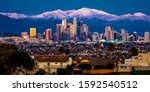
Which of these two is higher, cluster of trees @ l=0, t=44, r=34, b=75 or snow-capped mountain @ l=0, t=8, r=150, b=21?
snow-capped mountain @ l=0, t=8, r=150, b=21

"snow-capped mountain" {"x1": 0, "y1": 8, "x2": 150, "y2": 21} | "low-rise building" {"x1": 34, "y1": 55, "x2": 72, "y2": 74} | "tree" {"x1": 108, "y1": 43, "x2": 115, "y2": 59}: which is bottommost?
"low-rise building" {"x1": 34, "y1": 55, "x2": 72, "y2": 74}

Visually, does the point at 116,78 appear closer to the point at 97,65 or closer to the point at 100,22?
the point at 100,22

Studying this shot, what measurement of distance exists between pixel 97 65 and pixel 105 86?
4.95 m

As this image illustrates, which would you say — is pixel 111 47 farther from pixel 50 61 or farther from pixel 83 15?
pixel 83 15

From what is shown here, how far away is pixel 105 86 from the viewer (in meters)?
5.55

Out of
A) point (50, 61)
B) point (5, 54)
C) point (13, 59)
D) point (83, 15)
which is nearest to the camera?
point (83, 15)

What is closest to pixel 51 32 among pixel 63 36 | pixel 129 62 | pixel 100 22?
pixel 63 36

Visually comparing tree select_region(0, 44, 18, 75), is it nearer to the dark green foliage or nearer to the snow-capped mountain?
the snow-capped mountain

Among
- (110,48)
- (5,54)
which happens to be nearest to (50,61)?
(5,54)

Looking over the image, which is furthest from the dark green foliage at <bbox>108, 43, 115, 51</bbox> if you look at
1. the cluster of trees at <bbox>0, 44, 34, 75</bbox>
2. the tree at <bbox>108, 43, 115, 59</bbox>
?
the cluster of trees at <bbox>0, 44, 34, 75</bbox>

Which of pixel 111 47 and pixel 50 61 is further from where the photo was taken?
pixel 50 61

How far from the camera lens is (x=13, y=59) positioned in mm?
10281

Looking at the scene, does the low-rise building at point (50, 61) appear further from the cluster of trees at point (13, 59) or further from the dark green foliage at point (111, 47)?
the dark green foliage at point (111, 47)

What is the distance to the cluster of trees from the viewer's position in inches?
393
